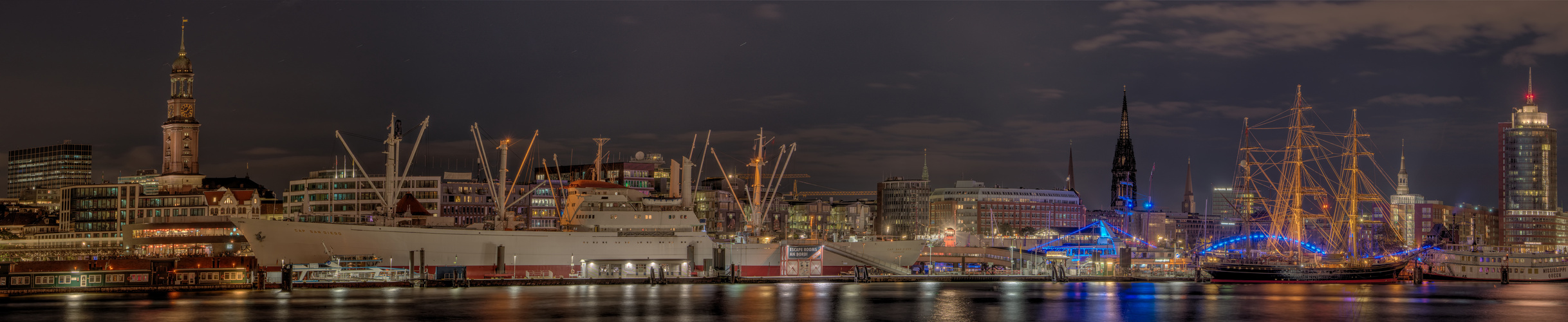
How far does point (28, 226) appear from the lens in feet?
413

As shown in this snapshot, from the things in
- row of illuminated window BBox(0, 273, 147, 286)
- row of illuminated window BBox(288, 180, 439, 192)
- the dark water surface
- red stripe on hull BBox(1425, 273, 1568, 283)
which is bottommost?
red stripe on hull BBox(1425, 273, 1568, 283)

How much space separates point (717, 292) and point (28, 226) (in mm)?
91019

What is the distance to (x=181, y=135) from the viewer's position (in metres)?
120

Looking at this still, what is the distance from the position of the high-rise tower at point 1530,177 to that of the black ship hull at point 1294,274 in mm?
115627

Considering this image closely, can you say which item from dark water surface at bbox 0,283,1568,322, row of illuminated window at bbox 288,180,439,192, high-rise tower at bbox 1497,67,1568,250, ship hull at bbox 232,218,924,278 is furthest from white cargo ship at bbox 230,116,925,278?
high-rise tower at bbox 1497,67,1568,250

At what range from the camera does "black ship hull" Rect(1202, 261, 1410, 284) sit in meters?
97.3

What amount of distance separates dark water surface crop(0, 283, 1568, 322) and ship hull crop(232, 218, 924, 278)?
152 inches

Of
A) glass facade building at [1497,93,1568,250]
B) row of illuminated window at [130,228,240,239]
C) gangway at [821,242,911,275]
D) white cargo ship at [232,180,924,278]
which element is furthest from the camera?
glass facade building at [1497,93,1568,250]

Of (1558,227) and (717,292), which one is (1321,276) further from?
(1558,227)

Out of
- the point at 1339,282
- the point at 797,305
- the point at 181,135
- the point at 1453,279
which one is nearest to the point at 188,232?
the point at 181,135

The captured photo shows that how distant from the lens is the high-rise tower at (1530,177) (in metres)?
191

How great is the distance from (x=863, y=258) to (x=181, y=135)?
240 feet

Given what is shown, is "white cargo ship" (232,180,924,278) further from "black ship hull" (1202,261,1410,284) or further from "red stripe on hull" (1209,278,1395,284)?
"red stripe on hull" (1209,278,1395,284)

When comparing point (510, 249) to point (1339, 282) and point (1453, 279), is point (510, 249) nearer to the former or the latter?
point (1339, 282)
